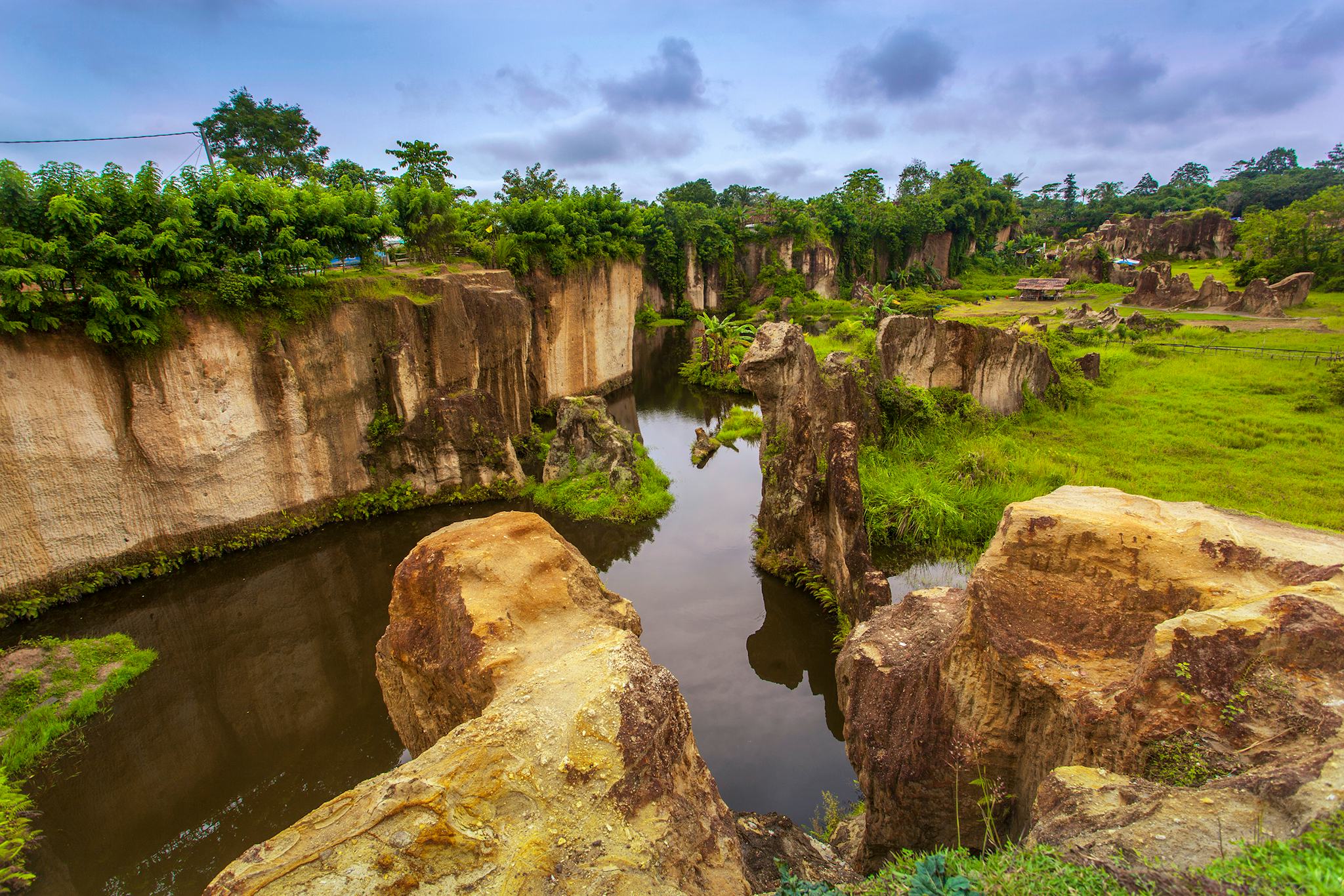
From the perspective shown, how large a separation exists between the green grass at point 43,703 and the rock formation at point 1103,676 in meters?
9.61

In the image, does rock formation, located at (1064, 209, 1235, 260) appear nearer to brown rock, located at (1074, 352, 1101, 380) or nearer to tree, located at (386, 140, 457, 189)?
brown rock, located at (1074, 352, 1101, 380)

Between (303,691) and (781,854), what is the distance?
8.18 meters

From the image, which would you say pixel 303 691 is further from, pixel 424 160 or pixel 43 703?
pixel 424 160

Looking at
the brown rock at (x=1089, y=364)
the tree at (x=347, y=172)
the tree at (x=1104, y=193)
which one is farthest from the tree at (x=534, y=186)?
the tree at (x=1104, y=193)

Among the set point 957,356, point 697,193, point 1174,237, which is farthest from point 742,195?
point 957,356

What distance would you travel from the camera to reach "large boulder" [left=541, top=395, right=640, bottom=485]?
17.6 metres

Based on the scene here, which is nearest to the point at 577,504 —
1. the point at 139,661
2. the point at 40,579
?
the point at 139,661

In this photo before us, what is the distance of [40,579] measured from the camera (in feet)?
40.0

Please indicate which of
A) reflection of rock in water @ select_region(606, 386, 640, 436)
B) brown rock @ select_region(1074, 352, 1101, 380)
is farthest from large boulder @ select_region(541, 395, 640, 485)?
brown rock @ select_region(1074, 352, 1101, 380)

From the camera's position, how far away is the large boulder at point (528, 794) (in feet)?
12.3

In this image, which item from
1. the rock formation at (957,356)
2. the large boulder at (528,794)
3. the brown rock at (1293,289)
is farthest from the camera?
the brown rock at (1293,289)

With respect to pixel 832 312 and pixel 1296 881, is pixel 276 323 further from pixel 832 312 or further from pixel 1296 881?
pixel 832 312

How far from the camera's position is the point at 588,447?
1777 centimetres

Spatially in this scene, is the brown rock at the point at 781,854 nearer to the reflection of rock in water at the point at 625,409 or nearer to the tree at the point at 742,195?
the reflection of rock in water at the point at 625,409
